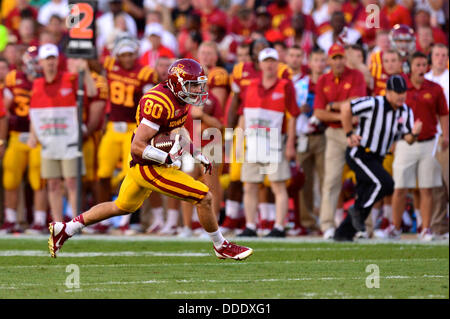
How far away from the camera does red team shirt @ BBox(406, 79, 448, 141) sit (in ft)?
35.4

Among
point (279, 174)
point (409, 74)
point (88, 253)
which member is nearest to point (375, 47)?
point (409, 74)

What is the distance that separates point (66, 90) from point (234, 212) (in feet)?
7.80

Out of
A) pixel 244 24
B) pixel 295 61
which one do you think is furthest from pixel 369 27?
pixel 244 24

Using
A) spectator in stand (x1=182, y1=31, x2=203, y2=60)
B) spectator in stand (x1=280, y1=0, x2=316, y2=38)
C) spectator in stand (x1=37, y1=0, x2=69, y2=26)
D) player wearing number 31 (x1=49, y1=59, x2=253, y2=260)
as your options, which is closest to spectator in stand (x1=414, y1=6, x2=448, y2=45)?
spectator in stand (x1=280, y1=0, x2=316, y2=38)

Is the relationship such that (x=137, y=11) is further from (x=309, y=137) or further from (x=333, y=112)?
(x=333, y=112)

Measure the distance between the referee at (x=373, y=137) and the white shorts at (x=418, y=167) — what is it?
0.92m

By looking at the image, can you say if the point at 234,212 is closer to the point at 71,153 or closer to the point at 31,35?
the point at 71,153

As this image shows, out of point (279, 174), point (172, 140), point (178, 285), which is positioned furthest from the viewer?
point (279, 174)

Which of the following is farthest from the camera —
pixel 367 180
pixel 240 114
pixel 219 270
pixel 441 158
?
pixel 240 114

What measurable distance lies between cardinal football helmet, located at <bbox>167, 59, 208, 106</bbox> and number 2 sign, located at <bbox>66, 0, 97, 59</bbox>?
12.6 feet

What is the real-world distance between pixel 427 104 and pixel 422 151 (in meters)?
0.50

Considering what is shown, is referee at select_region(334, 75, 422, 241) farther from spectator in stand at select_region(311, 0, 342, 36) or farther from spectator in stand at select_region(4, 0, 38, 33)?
spectator in stand at select_region(4, 0, 38, 33)

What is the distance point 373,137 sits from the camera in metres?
9.91

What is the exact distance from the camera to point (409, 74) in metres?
11.2
